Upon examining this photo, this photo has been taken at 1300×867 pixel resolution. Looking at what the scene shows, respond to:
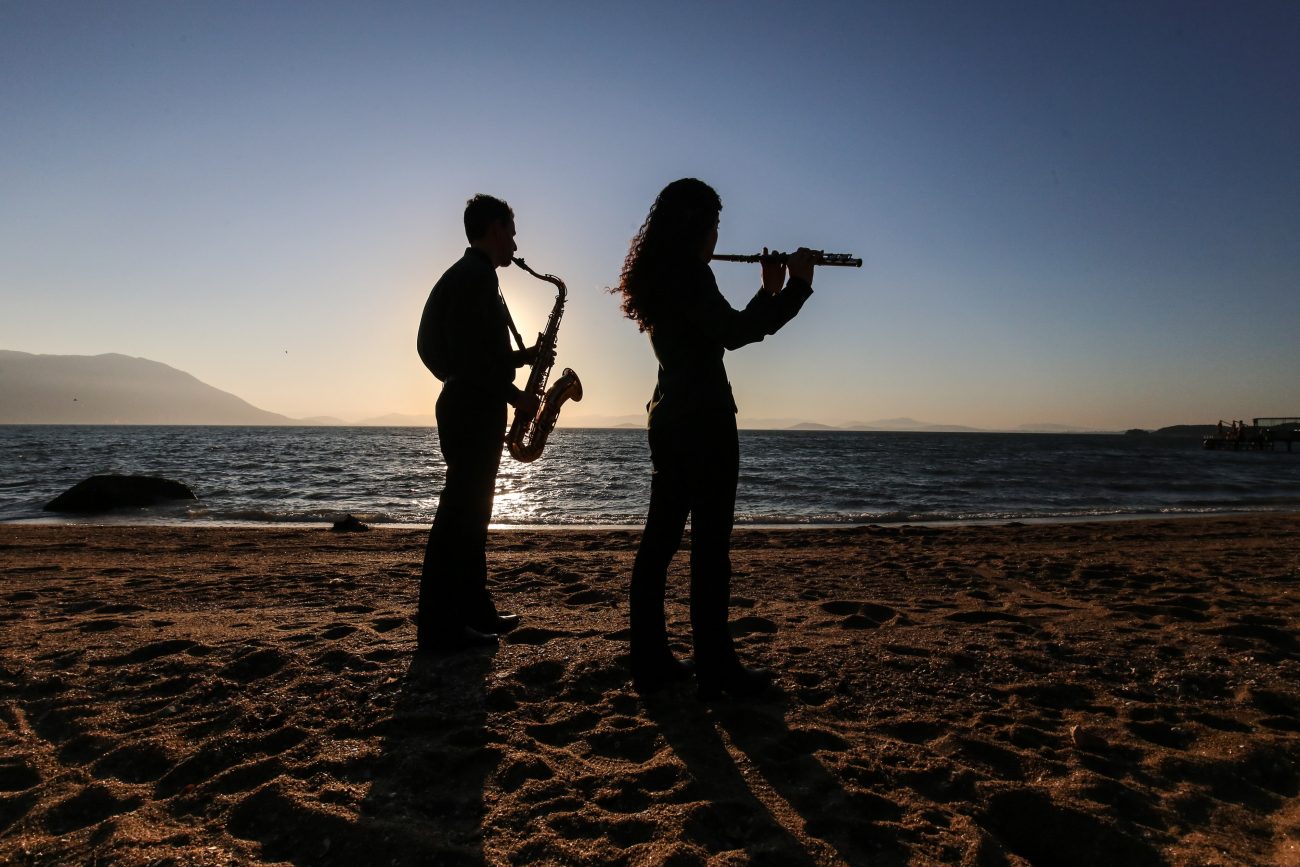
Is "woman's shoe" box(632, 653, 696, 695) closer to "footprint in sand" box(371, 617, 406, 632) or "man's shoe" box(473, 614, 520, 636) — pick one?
"man's shoe" box(473, 614, 520, 636)

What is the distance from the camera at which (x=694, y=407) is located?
291 centimetres

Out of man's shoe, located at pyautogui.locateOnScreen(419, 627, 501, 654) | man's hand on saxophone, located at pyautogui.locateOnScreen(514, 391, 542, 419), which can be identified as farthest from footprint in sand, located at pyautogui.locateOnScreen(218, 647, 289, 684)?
man's hand on saxophone, located at pyautogui.locateOnScreen(514, 391, 542, 419)

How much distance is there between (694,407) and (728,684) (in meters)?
1.19

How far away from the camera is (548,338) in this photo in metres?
5.05

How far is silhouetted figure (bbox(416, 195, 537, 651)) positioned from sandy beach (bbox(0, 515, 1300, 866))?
344 mm

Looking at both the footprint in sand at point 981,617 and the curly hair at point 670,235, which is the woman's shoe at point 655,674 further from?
the footprint in sand at point 981,617

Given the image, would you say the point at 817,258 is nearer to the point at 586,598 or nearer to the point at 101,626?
the point at 586,598

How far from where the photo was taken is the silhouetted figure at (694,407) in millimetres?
2898

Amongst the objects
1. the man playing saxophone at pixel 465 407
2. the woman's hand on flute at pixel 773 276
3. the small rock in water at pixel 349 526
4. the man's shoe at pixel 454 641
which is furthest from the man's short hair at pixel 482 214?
the small rock in water at pixel 349 526

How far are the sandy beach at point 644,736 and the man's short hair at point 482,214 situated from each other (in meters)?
2.20

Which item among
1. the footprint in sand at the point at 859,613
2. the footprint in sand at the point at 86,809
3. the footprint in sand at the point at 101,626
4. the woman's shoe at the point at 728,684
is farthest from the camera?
the footprint in sand at the point at 859,613

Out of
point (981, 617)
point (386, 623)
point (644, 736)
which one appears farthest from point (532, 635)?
point (981, 617)

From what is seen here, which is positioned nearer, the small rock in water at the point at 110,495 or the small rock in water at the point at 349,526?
the small rock in water at the point at 349,526

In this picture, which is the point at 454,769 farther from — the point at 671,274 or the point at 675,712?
the point at 671,274
